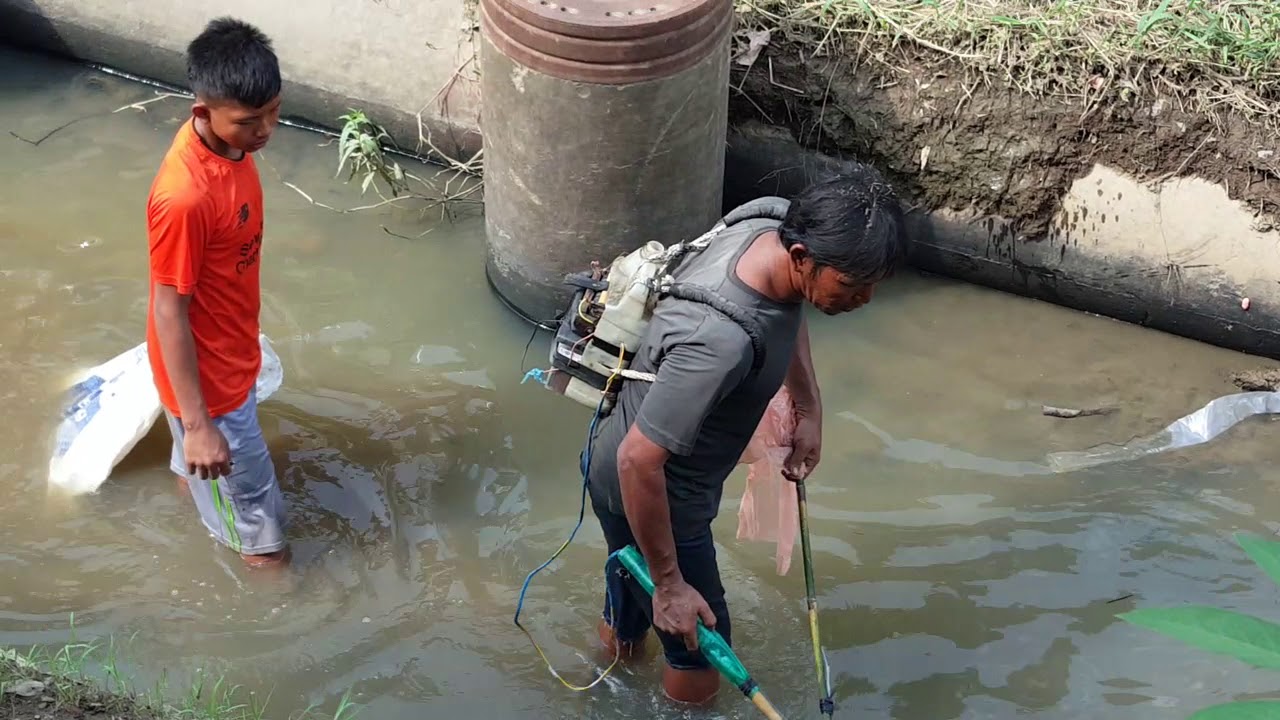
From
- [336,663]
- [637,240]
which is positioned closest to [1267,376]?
[637,240]

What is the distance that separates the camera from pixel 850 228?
2.47m

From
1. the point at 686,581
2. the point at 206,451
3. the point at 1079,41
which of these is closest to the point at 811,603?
the point at 686,581

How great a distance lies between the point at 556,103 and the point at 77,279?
7.16ft

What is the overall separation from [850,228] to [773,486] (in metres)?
1.29

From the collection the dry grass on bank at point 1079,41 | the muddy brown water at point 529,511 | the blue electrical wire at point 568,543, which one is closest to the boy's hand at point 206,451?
the muddy brown water at point 529,511

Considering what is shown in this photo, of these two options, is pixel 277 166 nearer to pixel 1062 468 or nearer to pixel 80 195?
pixel 80 195

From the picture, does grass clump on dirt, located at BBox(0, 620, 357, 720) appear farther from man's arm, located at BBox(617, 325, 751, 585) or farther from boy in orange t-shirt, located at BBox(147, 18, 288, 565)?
man's arm, located at BBox(617, 325, 751, 585)

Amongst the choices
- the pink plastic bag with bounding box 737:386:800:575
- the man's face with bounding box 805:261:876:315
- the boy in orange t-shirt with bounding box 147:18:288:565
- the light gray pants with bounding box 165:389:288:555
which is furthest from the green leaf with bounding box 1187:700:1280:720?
the light gray pants with bounding box 165:389:288:555

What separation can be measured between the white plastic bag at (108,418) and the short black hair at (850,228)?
2.17 metres

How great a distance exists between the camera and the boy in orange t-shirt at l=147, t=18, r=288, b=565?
2.95 meters

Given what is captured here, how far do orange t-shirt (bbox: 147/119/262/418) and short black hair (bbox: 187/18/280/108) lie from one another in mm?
143

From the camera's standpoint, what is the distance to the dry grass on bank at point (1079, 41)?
4727mm

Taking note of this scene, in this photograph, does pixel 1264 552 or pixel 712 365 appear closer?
pixel 1264 552

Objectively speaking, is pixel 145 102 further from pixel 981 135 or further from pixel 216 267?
pixel 981 135
